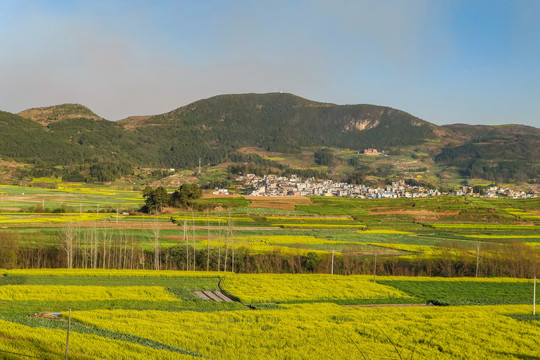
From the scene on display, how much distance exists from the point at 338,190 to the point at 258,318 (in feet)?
420

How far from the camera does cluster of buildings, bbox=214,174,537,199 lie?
138 m

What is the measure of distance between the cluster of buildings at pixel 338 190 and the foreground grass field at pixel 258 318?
8876 centimetres

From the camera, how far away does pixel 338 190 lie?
155 metres

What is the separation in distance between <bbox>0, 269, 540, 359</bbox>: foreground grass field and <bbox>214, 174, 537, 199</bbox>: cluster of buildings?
291ft

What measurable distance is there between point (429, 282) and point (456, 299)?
8.44 meters

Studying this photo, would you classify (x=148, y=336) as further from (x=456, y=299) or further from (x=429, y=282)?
Answer: (x=429, y=282)

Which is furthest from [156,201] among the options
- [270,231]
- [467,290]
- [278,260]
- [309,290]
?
[467,290]

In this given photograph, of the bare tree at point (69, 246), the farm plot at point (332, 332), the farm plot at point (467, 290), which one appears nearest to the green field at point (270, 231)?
the bare tree at point (69, 246)

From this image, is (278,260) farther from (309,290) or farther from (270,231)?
(270,231)

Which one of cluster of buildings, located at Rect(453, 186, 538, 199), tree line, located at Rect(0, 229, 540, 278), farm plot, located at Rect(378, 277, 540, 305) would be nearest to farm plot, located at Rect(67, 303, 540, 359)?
farm plot, located at Rect(378, 277, 540, 305)

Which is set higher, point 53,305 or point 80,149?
point 80,149

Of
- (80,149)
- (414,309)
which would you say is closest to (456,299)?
(414,309)

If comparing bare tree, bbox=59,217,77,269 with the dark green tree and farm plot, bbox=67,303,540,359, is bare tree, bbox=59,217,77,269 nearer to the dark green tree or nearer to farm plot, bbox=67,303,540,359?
farm plot, bbox=67,303,540,359

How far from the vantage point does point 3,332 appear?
1898 centimetres
